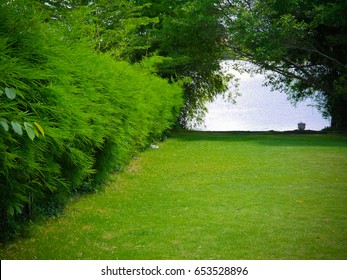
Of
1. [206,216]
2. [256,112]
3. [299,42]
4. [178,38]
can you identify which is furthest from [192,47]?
[206,216]

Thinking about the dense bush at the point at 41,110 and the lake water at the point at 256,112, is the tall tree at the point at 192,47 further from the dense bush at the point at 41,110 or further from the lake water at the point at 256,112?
the dense bush at the point at 41,110

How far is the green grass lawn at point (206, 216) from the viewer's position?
18.0 feet

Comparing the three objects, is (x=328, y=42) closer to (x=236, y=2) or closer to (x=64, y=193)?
(x=236, y=2)

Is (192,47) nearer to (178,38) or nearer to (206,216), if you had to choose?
(178,38)

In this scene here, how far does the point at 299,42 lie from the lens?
20484 millimetres

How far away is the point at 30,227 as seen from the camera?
19.8ft

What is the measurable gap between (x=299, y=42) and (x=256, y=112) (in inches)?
370

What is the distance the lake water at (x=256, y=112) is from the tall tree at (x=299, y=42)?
2419 millimetres

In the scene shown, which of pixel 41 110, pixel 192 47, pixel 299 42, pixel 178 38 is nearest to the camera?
pixel 41 110

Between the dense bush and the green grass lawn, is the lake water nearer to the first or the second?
the green grass lawn

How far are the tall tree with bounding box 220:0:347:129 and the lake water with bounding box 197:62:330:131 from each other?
242 cm

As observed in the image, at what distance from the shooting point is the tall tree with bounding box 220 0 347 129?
63.0 feet

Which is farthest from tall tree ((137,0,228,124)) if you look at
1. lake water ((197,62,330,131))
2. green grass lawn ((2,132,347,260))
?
green grass lawn ((2,132,347,260))
